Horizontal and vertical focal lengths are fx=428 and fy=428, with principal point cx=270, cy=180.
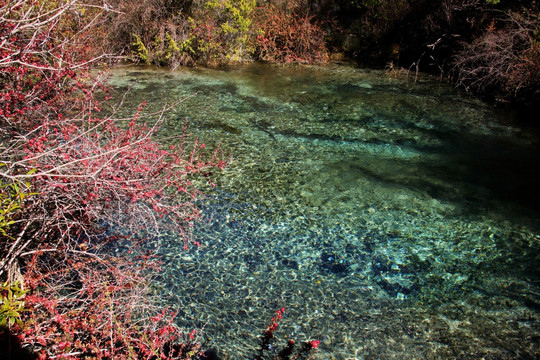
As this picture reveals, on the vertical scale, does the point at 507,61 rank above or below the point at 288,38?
above

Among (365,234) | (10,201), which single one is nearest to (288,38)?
(365,234)

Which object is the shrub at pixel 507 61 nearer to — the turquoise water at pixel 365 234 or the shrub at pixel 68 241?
the turquoise water at pixel 365 234

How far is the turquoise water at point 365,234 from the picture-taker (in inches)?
153

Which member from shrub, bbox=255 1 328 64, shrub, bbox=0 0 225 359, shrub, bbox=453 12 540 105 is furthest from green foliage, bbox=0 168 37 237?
shrub, bbox=255 1 328 64

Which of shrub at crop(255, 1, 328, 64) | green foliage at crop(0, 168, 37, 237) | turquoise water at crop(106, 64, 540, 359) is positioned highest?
shrub at crop(255, 1, 328, 64)

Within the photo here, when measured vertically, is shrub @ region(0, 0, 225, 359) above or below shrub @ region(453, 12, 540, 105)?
below

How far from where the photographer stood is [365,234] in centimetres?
519

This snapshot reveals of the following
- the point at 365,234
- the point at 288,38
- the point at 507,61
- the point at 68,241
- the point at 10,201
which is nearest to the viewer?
the point at 10,201

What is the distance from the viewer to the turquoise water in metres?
3.88

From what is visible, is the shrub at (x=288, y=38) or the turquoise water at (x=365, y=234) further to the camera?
the shrub at (x=288, y=38)

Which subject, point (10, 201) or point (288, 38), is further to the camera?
point (288, 38)

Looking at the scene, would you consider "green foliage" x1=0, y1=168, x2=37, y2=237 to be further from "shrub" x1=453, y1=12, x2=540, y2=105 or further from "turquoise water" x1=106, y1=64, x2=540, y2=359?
"shrub" x1=453, y1=12, x2=540, y2=105

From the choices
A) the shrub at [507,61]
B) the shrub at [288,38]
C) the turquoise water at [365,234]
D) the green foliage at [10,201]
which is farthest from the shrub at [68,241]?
the shrub at [288,38]

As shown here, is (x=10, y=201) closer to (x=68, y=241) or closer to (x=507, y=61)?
(x=68, y=241)
